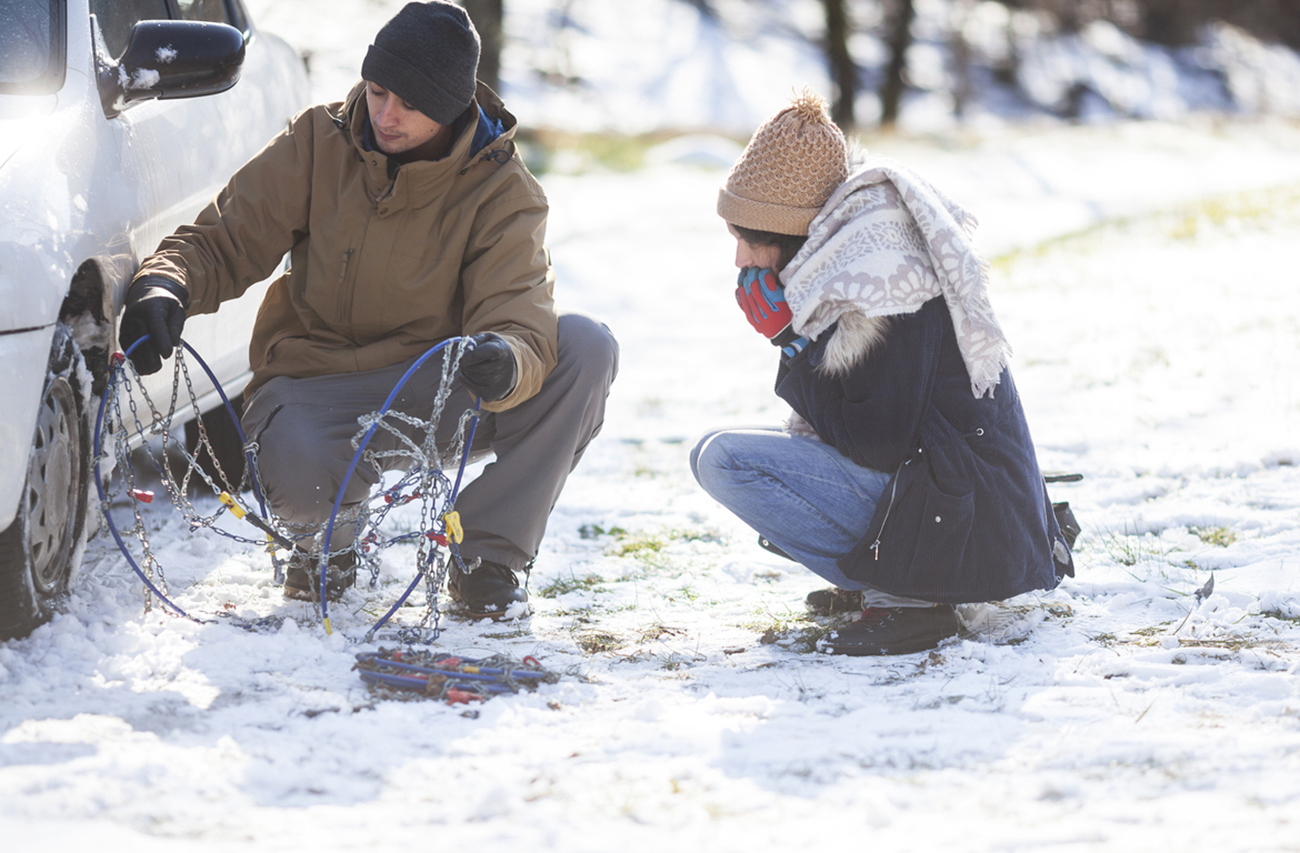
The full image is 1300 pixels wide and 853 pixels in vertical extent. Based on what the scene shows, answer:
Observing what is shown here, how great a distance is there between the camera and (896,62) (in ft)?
74.7

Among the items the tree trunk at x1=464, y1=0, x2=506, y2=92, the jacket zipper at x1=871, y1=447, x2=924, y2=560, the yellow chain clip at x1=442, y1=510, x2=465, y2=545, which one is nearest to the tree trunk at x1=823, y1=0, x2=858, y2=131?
the tree trunk at x1=464, y1=0, x2=506, y2=92

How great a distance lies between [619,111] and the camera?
80.0 feet

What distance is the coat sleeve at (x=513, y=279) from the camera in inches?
125

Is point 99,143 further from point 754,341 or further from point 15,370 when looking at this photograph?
point 754,341

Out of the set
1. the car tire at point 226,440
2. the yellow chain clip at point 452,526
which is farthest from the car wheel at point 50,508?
the car tire at point 226,440

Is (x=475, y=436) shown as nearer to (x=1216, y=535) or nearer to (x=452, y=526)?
(x=452, y=526)

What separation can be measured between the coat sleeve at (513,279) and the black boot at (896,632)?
3.20 ft

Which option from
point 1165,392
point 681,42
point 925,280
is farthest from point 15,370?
point 681,42

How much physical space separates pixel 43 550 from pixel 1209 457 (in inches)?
149

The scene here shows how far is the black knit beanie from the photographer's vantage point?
314 cm

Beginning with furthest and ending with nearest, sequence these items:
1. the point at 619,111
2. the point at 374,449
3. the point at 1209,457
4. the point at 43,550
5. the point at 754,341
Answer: the point at 619,111 → the point at 754,341 → the point at 1209,457 → the point at 374,449 → the point at 43,550

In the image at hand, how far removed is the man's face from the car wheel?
906 millimetres

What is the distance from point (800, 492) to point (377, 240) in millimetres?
1254

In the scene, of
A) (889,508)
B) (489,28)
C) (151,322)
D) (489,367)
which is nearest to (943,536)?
(889,508)
